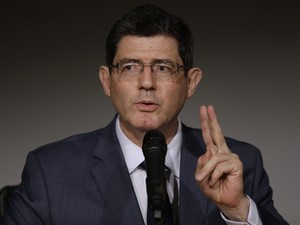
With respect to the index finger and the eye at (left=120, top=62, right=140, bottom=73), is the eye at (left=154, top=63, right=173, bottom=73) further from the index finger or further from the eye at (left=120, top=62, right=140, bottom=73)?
the index finger

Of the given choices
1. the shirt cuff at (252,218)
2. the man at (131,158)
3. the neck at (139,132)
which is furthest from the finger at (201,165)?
the neck at (139,132)

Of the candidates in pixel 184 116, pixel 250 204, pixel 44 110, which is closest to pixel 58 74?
pixel 44 110

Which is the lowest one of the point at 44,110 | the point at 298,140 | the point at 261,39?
the point at 298,140

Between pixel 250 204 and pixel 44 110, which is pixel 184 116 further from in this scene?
pixel 250 204

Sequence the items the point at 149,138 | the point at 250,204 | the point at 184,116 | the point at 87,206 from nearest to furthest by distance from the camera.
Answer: the point at 149,138 < the point at 250,204 < the point at 87,206 < the point at 184,116

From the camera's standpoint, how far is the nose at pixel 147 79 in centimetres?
190

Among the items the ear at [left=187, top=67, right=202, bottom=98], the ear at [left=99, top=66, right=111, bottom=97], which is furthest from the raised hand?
the ear at [left=99, top=66, right=111, bottom=97]

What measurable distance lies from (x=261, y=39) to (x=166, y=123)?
4.69ft

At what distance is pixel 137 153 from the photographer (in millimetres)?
2051

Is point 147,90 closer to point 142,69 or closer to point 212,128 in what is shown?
point 142,69

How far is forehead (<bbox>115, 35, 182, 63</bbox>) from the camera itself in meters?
1.97

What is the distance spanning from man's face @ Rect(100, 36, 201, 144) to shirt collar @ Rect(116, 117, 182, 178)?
49 millimetres

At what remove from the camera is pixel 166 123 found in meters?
1.97

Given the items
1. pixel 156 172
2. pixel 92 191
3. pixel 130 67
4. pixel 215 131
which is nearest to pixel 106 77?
pixel 130 67
